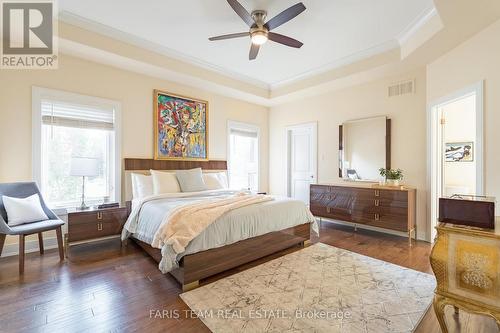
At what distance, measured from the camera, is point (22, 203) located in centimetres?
285

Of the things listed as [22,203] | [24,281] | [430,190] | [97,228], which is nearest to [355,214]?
[430,190]

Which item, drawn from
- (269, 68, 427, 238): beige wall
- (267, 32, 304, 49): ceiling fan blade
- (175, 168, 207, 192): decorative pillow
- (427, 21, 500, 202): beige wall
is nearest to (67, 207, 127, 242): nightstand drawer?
(175, 168, 207, 192): decorative pillow

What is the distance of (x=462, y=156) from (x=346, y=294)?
155 inches

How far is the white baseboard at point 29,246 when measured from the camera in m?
3.05

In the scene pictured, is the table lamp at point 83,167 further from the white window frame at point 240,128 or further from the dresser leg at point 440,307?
the dresser leg at point 440,307

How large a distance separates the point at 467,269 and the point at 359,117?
347cm

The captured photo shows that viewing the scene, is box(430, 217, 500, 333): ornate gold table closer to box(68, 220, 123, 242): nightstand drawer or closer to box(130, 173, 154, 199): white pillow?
box(130, 173, 154, 199): white pillow

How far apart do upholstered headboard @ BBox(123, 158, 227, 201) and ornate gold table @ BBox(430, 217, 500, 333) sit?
3.95 m

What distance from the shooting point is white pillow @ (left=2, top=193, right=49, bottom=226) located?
2746 mm

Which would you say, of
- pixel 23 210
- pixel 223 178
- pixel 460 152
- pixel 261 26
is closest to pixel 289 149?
pixel 223 178

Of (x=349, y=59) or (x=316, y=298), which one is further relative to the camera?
(x=349, y=59)

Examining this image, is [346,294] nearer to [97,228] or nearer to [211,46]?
[97,228]

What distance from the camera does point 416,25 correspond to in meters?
3.08

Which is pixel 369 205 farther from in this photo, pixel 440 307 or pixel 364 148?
pixel 440 307
